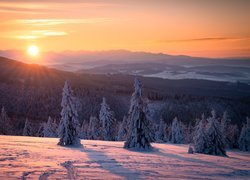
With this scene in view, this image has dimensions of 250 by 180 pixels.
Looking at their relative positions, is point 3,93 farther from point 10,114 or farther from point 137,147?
point 137,147

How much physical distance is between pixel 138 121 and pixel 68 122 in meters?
8.31

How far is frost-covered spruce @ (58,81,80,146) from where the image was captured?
36312 millimetres

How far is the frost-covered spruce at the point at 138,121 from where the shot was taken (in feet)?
122

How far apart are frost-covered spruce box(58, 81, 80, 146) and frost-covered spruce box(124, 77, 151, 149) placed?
250 inches

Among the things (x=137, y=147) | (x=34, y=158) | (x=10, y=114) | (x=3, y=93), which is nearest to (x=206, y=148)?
(x=137, y=147)

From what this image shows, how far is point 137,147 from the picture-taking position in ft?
121

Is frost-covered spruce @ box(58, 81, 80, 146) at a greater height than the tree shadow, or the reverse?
frost-covered spruce @ box(58, 81, 80, 146)

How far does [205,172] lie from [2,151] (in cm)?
1576

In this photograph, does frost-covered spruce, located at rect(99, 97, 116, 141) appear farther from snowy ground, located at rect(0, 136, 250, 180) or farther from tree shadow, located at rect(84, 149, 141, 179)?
tree shadow, located at rect(84, 149, 141, 179)

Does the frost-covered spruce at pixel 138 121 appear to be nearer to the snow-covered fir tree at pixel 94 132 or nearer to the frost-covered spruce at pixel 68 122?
the frost-covered spruce at pixel 68 122

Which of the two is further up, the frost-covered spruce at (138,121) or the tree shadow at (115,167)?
the frost-covered spruce at (138,121)

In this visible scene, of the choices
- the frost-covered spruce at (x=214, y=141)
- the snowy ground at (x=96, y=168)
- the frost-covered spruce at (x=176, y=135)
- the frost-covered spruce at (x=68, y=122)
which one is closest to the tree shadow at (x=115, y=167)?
the snowy ground at (x=96, y=168)

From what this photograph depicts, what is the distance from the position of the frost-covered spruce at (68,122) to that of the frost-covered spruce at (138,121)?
20.9 feet

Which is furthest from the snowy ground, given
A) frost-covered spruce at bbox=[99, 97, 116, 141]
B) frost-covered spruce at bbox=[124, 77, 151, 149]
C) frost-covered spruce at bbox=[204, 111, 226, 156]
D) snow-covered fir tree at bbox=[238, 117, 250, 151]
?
snow-covered fir tree at bbox=[238, 117, 250, 151]
